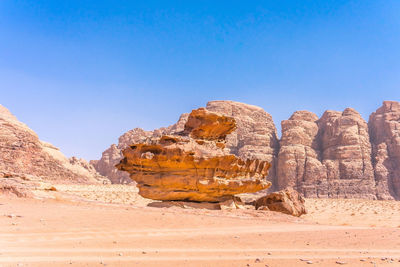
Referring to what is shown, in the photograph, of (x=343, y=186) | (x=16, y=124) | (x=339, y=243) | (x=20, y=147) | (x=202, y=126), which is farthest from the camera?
(x=16, y=124)

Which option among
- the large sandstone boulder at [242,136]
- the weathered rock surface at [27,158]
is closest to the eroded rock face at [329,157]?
the large sandstone boulder at [242,136]

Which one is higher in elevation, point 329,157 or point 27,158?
point 329,157

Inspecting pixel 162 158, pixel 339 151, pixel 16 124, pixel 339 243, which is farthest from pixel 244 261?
pixel 16 124

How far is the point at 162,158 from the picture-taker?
12.2m

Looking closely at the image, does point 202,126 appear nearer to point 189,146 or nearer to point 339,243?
point 189,146

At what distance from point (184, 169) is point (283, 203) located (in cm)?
457

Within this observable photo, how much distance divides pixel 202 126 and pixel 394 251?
9.29 metres

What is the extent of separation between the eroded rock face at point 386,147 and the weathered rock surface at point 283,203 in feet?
117

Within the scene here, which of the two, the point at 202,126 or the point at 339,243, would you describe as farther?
the point at 202,126

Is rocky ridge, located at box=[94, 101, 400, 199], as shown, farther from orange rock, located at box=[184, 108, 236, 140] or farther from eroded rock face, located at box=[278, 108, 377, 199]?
orange rock, located at box=[184, 108, 236, 140]

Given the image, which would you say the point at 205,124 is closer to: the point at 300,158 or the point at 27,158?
the point at 300,158

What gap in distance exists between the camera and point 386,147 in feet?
161

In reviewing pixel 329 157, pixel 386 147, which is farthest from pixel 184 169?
pixel 386 147

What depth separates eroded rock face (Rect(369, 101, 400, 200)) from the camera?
150ft
